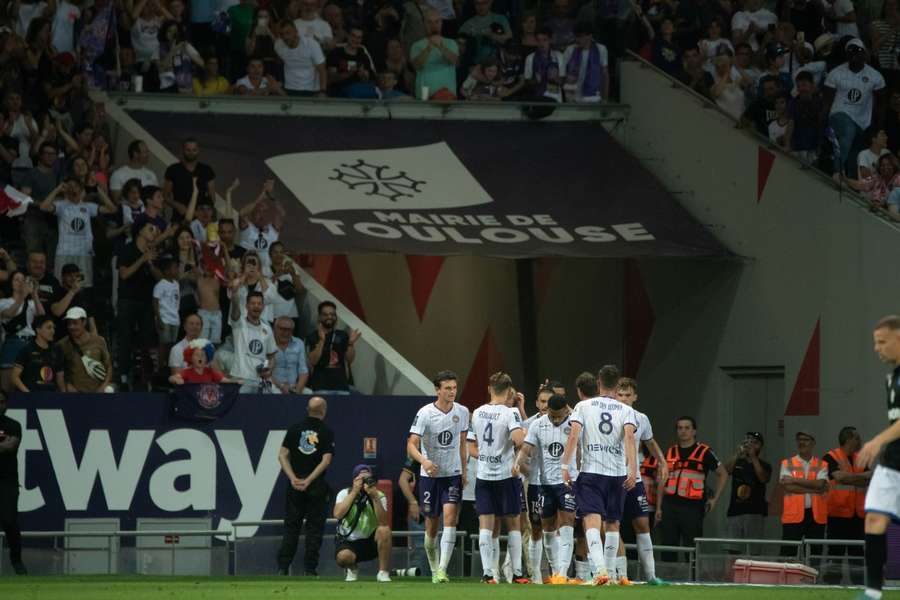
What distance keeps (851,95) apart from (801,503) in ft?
23.7

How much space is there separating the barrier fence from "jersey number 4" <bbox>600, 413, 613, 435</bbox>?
2.96m

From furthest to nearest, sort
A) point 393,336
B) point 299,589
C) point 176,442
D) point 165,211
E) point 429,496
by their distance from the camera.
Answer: point 393,336, point 165,211, point 176,442, point 429,496, point 299,589

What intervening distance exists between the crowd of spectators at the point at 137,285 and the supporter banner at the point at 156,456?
378mm

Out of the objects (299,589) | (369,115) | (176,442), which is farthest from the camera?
(369,115)

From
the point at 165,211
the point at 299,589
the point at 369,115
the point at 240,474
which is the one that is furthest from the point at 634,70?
the point at 299,589

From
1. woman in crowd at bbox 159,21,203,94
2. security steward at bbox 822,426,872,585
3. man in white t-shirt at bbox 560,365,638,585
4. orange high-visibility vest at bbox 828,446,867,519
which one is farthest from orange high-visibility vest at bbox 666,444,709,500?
woman in crowd at bbox 159,21,203,94

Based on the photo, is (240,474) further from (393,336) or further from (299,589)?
(393,336)

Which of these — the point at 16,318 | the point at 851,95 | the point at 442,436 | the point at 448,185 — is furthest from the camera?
the point at 448,185

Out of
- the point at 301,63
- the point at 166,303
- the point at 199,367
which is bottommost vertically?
the point at 199,367

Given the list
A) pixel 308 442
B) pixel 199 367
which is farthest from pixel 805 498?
pixel 199 367

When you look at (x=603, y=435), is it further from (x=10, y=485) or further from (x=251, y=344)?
(x=251, y=344)

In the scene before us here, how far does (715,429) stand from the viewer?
88.8 feet

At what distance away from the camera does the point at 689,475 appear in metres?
21.0

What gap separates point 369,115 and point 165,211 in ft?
17.9
